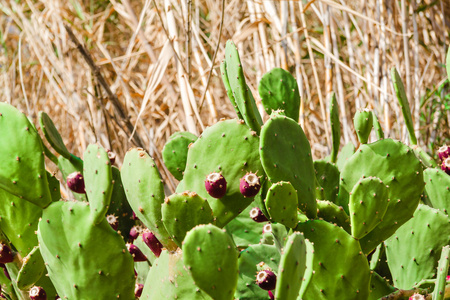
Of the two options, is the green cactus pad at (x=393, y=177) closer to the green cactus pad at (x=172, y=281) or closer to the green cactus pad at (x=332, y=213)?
the green cactus pad at (x=332, y=213)

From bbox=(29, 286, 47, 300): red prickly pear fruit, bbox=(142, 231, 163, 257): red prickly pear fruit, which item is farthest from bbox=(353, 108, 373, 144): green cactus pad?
bbox=(29, 286, 47, 300): red prickly pear fruit

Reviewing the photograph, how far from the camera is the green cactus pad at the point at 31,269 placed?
0.97 metres

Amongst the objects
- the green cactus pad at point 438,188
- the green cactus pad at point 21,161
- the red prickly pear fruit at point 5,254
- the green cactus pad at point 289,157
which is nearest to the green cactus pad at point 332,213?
the green cactus pad at point 289,157

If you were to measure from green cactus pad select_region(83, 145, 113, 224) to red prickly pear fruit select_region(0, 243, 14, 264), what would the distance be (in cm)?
25

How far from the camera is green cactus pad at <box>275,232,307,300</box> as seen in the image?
68 centimetres

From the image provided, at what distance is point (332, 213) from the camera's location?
98 cm

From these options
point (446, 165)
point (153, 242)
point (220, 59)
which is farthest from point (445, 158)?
point (220, 59)

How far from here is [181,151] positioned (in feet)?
3.75

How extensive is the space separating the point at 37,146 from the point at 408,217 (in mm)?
644

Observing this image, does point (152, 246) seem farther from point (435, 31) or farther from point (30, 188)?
point (435, 31)

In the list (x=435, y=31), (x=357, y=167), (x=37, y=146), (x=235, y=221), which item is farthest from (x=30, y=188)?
(x=435, y=31)

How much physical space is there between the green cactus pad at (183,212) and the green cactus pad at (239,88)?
0.22 metres

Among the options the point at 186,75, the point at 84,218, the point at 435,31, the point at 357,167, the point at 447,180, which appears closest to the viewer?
the point at 84,218

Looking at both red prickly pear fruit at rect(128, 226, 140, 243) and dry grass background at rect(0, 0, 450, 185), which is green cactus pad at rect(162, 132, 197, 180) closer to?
red prickly pear fruit at rect(128, 226, 140, 243)
